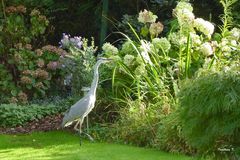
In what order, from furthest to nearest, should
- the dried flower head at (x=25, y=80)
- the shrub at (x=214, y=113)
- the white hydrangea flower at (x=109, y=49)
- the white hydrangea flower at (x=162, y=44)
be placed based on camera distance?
the dried flower head at (x=25, y=80) < the white hydrangea flower at (x=109, y=49) < the white hydrangea flower at (x=162, y=44) < the shrub at (x=214, y=113)

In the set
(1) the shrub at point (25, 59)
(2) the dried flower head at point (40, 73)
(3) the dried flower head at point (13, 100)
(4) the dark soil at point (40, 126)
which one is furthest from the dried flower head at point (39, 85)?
(4) the dark soil at point (40, 126)

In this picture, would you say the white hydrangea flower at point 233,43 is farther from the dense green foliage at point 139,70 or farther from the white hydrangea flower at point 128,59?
the white hydrangea flower at point 128,59

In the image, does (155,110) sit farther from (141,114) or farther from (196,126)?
(196,126)

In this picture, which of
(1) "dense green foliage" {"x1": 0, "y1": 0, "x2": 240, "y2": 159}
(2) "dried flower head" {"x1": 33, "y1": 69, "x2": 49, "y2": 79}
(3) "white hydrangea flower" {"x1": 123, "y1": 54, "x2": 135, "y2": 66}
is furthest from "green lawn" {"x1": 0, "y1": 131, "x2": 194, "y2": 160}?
(2) "dried flower head" {"x1": 33, "y1": 69, "x2": 49, "y2": 79}

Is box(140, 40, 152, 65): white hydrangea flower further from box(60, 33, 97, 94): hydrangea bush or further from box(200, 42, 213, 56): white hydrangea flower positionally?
box(60, 33, 97, 94): hydrangea bush

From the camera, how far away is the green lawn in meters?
7.18

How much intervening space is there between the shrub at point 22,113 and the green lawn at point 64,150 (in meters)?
0.70

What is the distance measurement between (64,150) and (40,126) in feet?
5.77

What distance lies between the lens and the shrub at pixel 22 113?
9.38m

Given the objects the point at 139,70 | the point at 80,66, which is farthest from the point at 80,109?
the point at 80,66

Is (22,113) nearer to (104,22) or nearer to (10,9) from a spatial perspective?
(10,9)

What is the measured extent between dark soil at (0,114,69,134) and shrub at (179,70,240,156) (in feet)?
14.9

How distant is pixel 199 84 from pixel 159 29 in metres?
4.40

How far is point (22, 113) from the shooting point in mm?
9562
